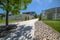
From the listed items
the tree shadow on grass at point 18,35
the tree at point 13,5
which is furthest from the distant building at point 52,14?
the tree shadow on grass at point 18,35

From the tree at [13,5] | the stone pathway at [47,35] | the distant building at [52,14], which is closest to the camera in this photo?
the stone pathway at [47,35]

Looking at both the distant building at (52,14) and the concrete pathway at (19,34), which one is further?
the distant building at (52,14)

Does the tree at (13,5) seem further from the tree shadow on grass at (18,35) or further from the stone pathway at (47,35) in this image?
the stone pathway at (47,35)

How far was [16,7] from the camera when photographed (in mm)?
16891

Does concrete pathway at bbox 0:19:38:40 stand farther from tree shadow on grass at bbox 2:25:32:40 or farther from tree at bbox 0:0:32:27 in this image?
tree at bbox 0:0:32:27

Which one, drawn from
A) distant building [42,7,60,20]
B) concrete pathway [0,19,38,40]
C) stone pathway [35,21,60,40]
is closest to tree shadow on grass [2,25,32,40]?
concrete pathway [0,19,38,40]

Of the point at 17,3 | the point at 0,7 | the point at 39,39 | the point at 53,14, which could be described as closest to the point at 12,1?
the point at 17,3

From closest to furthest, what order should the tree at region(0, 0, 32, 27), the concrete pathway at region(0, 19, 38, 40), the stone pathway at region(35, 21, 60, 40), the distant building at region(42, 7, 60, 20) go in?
the stone pathway at region(35, 21, 60, 40) → the concrete pathway at region(0, 19, 38, 40) → the tree at region(0, 0, 32, 27) → the distant building at region(42, 7, 60, 20)

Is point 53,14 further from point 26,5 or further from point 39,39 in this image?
point 39,39

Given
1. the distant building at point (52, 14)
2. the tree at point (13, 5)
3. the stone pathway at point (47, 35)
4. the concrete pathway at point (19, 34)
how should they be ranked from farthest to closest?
the distant building at point (52, 14) < the tree at point (13, 5) < the concrete pathway at point (19, 34) < the stone pathway at point (47, 35)

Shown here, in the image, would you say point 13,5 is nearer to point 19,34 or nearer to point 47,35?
point 19,34

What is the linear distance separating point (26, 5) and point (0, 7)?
3.21 m

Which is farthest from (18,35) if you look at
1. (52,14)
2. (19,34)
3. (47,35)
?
(52,14)

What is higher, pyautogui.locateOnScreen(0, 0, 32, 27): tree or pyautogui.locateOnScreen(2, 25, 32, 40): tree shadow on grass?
pyautogui.locateOnScreen(0, 0, 32, 27): tree
